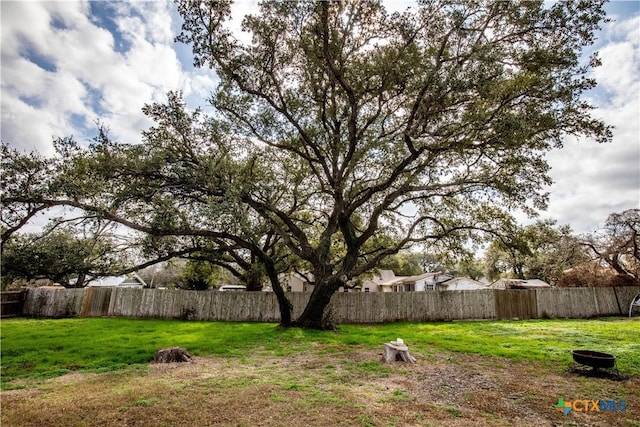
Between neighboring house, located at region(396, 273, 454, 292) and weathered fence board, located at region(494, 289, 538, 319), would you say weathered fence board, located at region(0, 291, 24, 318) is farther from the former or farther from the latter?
neighboring house, located at region(396, 273, 454, 292)

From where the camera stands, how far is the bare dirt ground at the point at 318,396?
432cm

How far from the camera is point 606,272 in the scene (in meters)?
21.7

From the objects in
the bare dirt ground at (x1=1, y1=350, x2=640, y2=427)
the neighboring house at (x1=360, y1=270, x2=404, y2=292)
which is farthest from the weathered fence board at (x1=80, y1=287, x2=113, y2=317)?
the neighboring house at (x1=360, y1=270, x2=404, y2=292)

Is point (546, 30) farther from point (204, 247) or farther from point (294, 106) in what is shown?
point (204, 247)

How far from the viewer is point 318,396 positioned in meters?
5.18

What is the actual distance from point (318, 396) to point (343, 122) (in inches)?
387

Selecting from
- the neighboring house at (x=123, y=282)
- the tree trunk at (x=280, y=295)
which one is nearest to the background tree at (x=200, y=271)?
the neighboring house at (x=123, y=282)

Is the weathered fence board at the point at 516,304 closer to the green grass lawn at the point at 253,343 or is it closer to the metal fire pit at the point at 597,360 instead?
the green grass lawn at the point at 253,343

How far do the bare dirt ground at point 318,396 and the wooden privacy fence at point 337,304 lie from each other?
903cm

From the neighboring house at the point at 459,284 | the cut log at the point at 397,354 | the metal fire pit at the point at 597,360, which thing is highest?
the neighboring house at the point at 459,284

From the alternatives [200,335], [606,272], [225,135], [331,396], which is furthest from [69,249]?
[606,272]

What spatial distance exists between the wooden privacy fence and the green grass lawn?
298 centimetres

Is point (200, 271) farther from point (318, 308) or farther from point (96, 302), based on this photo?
Result: point (318, 308)

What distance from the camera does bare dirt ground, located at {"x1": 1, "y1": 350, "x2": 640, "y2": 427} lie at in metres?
4.32
